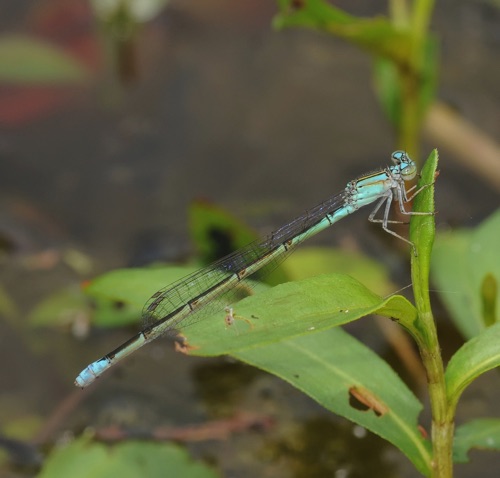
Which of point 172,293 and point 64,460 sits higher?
point 172,293

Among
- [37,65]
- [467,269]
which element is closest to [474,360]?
[467,269]

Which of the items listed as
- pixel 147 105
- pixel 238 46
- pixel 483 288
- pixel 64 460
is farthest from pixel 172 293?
pixel 238 46

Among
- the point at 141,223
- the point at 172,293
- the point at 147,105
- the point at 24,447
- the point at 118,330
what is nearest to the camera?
the point at 172,293

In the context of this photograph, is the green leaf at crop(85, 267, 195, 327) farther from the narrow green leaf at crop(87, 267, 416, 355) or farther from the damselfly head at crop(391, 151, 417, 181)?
the damselfly head at crop(391, 151, 417, 181)

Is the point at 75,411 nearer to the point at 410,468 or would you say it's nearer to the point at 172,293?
the point at 172,293

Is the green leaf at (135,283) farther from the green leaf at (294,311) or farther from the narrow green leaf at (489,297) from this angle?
the narrow green leaf at (489,297)

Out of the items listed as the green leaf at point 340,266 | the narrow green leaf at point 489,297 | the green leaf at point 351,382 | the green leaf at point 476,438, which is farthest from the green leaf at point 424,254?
the green leaf at point 340,266
